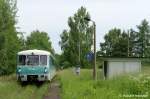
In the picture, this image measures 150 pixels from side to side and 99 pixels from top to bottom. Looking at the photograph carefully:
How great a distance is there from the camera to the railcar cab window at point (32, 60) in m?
33.5

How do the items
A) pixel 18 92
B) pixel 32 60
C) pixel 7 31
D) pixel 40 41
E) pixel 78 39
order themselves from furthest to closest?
pixel 40 41 < pixel 78 39 < pixel 7 31 < pixel 32 60 < pixel 18 92

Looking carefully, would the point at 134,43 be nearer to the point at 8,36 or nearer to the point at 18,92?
the point at 8,36

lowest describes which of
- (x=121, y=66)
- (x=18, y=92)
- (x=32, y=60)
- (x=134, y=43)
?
(x=18, y=92)

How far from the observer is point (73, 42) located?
83688mm

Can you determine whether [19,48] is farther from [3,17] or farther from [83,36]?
[83,36]

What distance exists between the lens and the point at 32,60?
1326 inches

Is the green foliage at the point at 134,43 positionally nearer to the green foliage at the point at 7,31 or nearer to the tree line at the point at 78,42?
the tree line at the point at 78,42

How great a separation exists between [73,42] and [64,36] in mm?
4414

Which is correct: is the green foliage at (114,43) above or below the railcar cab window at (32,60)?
above

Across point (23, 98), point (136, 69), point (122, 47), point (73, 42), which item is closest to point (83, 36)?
point (73, 42)

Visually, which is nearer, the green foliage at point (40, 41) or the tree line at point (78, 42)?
the tree line at point (78, 42)

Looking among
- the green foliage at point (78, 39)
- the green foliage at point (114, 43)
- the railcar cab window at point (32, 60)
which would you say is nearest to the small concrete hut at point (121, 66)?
the railcar cab window at point (32, 60)

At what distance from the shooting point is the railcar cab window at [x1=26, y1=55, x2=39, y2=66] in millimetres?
33531

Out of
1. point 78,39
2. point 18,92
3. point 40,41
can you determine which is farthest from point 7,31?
point 40,41
